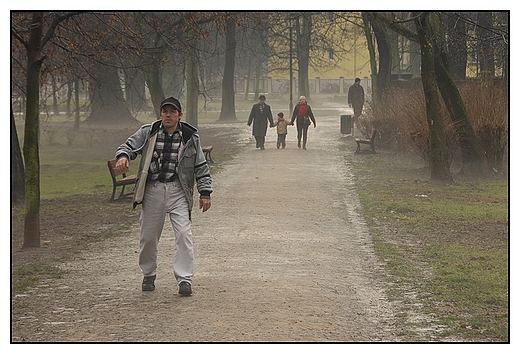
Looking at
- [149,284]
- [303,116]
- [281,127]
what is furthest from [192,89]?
[149,284]

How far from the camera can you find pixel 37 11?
11938 mm

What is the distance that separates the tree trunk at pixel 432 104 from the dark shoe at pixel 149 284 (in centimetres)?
1164

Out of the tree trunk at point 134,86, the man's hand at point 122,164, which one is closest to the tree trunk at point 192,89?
the tree trunk at point 134,86

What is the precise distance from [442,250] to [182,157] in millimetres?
4252

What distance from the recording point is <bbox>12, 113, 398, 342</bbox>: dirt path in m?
7.37

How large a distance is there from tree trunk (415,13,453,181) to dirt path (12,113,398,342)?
14.9ft

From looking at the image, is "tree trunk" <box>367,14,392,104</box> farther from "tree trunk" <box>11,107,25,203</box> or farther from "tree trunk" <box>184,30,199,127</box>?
"tree trunk" <box>11,107,25,203</box>

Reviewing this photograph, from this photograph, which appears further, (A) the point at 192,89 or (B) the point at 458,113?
(A) the point at 192,89

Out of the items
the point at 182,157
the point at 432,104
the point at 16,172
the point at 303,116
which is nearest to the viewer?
the point at 182,157

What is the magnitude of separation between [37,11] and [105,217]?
413 cm

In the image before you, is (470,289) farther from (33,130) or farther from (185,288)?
(33,130)

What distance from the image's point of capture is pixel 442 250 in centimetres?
1169

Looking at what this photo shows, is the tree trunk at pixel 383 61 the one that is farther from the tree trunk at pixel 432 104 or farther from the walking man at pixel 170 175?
the walking man at pixel 170 175

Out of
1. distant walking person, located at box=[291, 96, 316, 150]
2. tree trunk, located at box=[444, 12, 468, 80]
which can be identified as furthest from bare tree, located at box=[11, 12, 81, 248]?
distant walking person, located at box=[291, 96, 316, 150]
